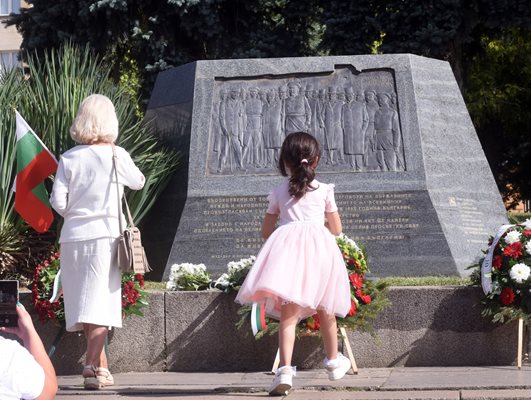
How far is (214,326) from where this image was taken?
8422 mm

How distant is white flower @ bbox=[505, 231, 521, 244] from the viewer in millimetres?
8047

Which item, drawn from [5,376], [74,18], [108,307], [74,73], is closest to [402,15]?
[74,18]

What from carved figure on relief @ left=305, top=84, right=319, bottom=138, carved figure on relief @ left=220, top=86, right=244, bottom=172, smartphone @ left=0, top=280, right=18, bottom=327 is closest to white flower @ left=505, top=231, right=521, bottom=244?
carved figure on relief @ left=305, top=84, right=319, bottom=138

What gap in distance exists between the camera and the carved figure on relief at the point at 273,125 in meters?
10.4

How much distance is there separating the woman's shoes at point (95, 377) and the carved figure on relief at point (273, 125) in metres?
3.39

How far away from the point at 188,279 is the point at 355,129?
2435 millimetres

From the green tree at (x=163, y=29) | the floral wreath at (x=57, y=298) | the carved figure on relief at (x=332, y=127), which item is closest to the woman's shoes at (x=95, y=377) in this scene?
the floral wreath at (x=57, y=298)

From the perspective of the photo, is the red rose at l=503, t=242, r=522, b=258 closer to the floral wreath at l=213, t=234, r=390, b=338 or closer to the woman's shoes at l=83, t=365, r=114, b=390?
the floral wreath at l=213, t=234, r=390, b=338

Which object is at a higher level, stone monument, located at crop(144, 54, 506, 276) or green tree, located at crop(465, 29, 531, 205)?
green tree, located at crop(465, 29, 531, 205)

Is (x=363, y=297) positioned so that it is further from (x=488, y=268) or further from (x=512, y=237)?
(x=512, y=237)

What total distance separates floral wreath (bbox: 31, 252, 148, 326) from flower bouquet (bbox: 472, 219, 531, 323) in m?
2.39

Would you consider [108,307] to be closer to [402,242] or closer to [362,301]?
[362,301]

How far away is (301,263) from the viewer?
6715 mm

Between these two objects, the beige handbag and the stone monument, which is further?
the stone monument
